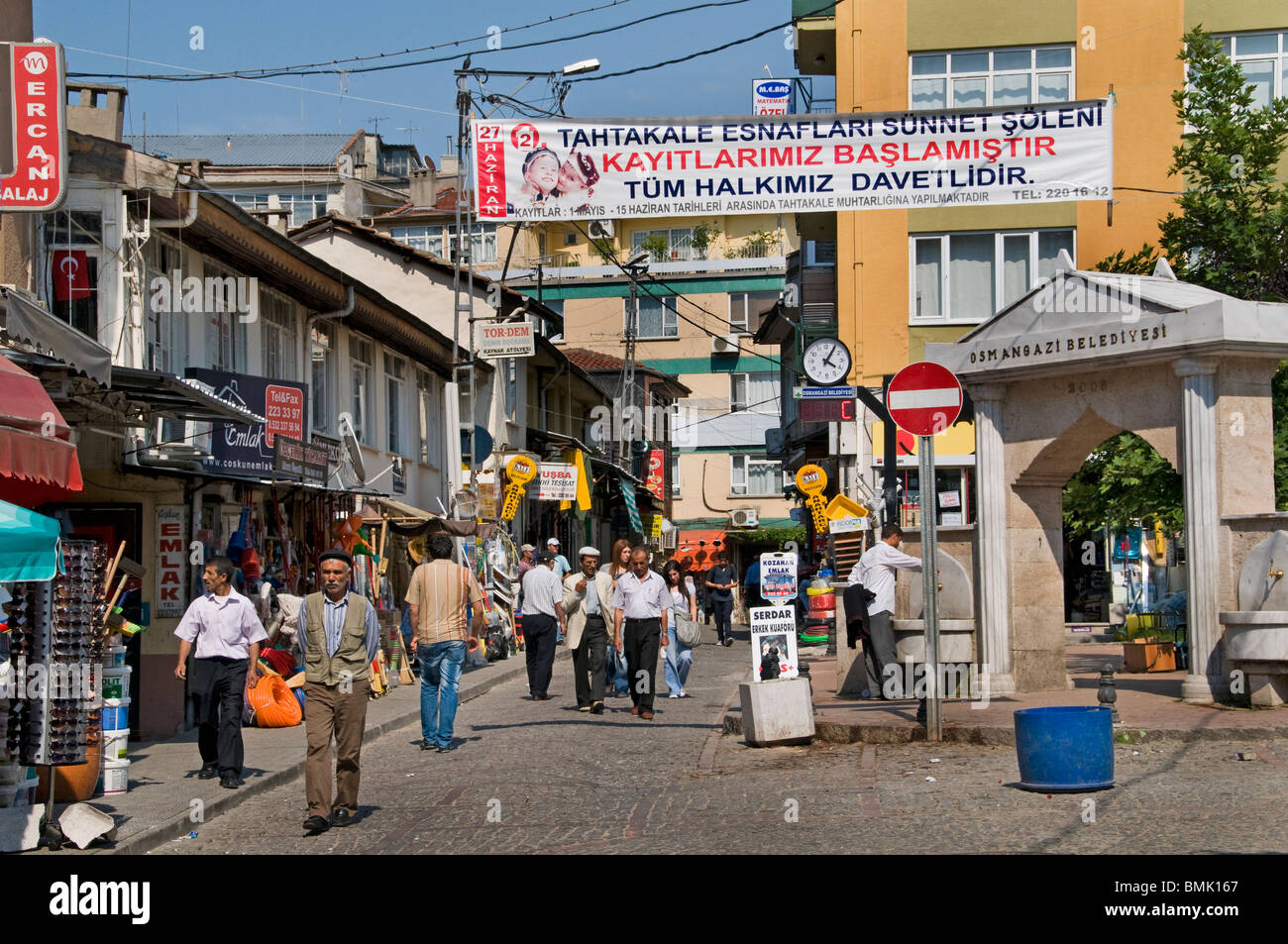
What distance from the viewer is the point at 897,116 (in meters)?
13.1

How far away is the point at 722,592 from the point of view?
1302 inches

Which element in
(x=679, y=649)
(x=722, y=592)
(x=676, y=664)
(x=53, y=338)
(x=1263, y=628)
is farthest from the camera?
(x=722, y=592)

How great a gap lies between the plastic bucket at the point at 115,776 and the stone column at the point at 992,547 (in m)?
8.27

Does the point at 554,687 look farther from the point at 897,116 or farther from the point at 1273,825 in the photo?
the point at 1273,825

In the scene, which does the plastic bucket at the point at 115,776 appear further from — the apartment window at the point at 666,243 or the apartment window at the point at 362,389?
the apartment window at the point at 666,243

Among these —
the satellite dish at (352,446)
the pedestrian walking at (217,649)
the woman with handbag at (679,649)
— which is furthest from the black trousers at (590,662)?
the satellite dish at (352,446)

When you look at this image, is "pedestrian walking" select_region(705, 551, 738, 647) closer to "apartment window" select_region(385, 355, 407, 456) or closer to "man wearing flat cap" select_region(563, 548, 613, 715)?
"apartment window" select_region(385, 355, 407, 456)

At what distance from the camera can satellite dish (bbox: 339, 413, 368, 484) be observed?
23984 millimetres

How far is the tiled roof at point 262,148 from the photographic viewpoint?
59656 millimetres

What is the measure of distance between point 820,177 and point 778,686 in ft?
14.7

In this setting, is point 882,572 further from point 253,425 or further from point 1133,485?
point 253,425

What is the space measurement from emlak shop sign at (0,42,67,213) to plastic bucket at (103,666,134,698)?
3815 millimetres

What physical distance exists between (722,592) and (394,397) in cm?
903

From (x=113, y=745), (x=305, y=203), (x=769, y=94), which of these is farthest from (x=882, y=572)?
(x=305, y=203)
